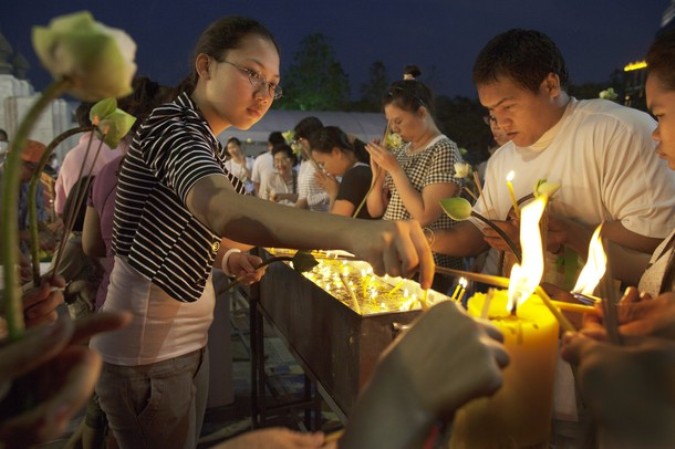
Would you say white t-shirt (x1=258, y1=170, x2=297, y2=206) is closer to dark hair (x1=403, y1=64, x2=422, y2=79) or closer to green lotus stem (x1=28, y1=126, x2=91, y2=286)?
dark hair (x1=403, y1=64, x2=422, y2=79)

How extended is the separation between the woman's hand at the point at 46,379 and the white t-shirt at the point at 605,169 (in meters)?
1.86

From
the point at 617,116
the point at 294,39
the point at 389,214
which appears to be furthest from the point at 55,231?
the point at 294,39

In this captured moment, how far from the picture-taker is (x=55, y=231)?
380cm

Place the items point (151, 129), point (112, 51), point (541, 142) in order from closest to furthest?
point (112, 51) < point (151, 129) < point (541, 142)

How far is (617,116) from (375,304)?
3.89 ft

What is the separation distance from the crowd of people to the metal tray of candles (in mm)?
302

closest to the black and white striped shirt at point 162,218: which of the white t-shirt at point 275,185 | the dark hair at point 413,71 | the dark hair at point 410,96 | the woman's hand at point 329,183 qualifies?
the dark hair at point 410,96

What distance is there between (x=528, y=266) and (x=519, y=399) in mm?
228

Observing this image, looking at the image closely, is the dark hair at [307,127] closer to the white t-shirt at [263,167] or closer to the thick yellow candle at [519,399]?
the white t-shirt at [263,167]

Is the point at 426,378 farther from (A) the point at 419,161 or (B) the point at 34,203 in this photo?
(A) the point at 419,161

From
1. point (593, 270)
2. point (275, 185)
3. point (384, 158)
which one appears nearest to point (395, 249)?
point (593, 270)

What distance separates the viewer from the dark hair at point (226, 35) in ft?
5.29

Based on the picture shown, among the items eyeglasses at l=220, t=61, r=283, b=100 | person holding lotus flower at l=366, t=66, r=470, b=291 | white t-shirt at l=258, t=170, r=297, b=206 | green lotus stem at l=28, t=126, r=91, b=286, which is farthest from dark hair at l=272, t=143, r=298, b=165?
green lotus stem at l=28, t=126, r=91, b=286

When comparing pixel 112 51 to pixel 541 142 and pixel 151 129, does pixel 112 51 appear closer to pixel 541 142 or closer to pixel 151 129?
pixel 151 129
